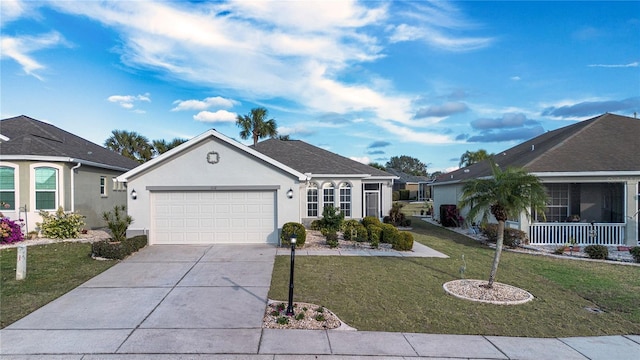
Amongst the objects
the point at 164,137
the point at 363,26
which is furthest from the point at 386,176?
the point at 164,137

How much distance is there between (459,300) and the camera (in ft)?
23.7

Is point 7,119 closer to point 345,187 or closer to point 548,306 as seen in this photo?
point 345,187

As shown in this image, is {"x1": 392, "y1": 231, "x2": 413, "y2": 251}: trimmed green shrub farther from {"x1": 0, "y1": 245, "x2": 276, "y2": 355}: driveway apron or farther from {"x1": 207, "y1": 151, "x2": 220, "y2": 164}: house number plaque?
{"x1": 207, "y1": 151, "x2": 220, "y2": 164}: house number plaque

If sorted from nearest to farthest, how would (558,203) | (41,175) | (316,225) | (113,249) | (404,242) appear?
1. (113,249)
2. (404,242)
3. (41,175)
4. (558,203)
5. (316,225)

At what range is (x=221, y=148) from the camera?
42.9 ft

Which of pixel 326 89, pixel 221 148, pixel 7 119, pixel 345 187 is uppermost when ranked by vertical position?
pixel 326 89

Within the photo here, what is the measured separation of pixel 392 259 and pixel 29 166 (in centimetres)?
1484

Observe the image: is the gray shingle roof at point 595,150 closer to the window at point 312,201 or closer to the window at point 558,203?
the window at point 558,203

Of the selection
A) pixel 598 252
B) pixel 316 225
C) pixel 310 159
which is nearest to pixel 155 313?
pixel 316 225

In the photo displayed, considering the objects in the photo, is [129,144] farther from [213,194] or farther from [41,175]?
[213,194]

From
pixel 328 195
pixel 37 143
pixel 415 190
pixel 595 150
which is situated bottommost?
pixel 415 190

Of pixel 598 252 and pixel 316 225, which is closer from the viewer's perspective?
pixel 598 252

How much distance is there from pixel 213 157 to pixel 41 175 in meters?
7.60

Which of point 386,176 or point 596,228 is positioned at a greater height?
point 386,176
